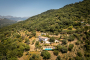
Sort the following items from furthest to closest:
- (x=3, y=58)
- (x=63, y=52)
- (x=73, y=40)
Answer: (x=73, y=40), (x=63, y=52), (x=3, y=58)

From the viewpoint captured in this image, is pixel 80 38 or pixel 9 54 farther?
pixel 80 38

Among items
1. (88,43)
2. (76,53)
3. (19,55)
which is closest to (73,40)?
(88,43)

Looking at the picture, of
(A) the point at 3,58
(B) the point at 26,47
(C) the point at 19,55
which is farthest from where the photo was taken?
(B) the point at 26,47

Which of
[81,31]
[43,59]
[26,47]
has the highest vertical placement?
[81,31]

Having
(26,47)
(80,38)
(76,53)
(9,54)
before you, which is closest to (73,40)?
(80,38)

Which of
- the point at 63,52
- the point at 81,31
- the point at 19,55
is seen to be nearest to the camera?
the point at 19,55

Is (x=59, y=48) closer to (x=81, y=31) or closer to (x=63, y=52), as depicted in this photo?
(x=63, y=52)

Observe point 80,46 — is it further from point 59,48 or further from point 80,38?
point 59,48

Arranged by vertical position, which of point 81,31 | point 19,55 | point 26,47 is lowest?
point 19,55

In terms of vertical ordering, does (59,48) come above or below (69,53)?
above
